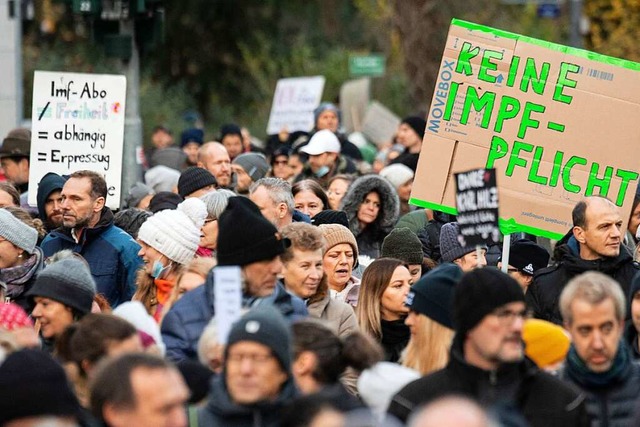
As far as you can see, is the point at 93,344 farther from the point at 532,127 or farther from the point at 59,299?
the point at 532,127

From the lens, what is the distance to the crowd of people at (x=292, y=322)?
602cm

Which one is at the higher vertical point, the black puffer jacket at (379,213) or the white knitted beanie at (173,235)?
the white knitted beanie at (173,235)

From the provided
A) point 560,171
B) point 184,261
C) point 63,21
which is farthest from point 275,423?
point 63,21

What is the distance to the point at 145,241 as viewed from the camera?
952 cm

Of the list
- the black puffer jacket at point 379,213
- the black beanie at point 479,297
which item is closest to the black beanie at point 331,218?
the black puffer jacket at point 379,213

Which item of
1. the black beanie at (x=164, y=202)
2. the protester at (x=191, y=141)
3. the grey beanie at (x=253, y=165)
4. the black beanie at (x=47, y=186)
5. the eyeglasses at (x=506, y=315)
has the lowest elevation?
the protester at (x=191, y=141)

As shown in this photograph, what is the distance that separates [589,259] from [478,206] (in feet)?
7.03

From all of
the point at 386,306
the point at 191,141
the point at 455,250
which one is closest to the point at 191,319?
the point at 386,306

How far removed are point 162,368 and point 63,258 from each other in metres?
2.89

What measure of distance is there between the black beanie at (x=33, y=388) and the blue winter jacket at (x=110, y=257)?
4.43 m

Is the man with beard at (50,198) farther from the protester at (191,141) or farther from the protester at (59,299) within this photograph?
the protester at (191,141)

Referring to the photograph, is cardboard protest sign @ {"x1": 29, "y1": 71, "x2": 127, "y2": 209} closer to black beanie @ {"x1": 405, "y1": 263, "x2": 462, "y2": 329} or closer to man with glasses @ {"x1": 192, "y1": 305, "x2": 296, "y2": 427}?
black beanie @ {"x1": 405, "y1": 263, "x2": 462, "y2": 329}

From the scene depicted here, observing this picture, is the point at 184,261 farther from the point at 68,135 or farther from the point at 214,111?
the point at 214,111

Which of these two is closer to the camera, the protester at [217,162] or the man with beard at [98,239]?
the man with beard at [98,239]
